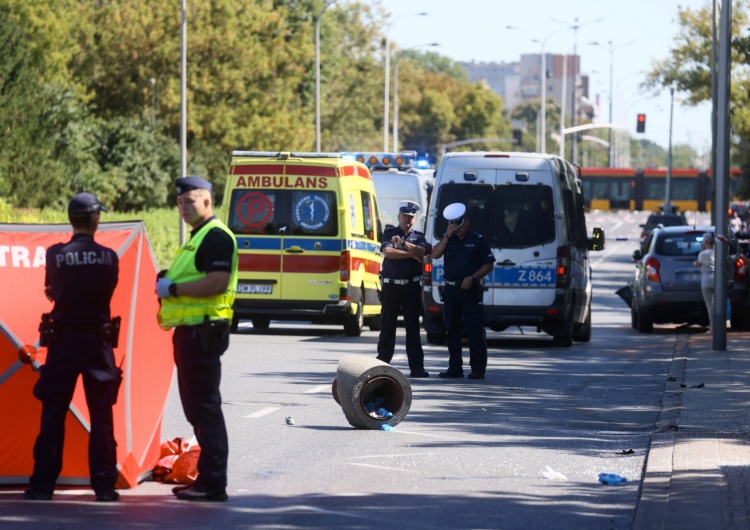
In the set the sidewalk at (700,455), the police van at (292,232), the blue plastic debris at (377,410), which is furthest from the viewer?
the police van at (292,232)

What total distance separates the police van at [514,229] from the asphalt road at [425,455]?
1.62 metres

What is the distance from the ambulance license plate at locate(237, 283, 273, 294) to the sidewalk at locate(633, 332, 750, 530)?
6616 millimetres

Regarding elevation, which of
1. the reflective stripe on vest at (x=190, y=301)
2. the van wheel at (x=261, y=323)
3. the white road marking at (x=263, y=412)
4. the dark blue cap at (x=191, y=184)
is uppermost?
the dark blue cap at (x=191, y=184)

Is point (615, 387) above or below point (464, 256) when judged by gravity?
below

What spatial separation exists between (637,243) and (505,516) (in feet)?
230

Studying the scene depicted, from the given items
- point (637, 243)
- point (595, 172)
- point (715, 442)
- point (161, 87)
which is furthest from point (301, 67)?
point (715, 442)

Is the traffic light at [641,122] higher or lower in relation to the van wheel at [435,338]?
higher

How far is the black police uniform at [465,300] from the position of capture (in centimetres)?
1543

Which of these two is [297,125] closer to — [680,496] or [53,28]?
[53,28]

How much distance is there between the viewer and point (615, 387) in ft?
49.9

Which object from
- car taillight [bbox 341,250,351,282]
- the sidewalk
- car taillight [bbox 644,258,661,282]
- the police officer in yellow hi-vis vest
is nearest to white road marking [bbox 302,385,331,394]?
the sidewalk

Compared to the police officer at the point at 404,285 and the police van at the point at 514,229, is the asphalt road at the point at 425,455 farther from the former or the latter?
the police van at the point at 514,229

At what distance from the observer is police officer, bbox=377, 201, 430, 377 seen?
49.3 ft

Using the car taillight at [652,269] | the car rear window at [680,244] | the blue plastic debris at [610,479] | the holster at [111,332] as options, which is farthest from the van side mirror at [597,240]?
the holster at [111,332]
